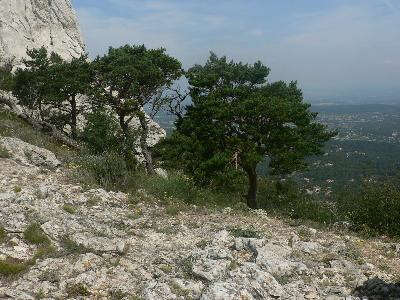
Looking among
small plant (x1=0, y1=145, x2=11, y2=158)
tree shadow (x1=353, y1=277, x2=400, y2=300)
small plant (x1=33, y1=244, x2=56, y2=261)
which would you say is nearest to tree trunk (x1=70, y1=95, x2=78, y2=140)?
small plant (x1=0, y1=145, x2=11, y2=158)

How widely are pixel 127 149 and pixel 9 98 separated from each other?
73.6 ft

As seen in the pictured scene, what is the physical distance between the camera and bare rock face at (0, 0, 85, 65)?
58875mm

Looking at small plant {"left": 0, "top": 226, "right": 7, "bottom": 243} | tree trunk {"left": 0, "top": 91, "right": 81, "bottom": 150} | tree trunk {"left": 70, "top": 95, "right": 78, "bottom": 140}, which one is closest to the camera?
small plant {"left": 0, "top": 226, "right": 7, "bottom": 243}

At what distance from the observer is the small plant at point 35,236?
39.4 feet

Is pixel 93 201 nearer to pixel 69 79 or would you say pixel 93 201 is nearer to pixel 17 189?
pixel 17 189

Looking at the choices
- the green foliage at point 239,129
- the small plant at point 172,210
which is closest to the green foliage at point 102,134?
the green foliage at point 239,129

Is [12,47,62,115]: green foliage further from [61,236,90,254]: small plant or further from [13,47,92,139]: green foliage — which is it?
[61,236,90,254]: small plant

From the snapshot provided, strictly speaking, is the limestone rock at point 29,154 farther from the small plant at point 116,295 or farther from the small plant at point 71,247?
the small plant at point 116,295

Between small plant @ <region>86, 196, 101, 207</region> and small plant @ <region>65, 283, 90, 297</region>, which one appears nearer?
small plant @ <region>65, 283, 90, 297</region>

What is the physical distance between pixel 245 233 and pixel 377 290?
424 cm

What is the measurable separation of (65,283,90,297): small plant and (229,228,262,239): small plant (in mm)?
5369

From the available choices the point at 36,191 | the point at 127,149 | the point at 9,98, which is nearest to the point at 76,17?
the point at 9,98

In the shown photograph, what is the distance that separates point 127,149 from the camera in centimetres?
3173

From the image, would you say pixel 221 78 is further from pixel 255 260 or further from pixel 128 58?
pixel 255 260
